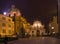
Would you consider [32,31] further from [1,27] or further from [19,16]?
[1,27]

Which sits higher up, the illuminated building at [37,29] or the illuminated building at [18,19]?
the illuminated building at [18,19]

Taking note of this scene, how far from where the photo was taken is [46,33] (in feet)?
163

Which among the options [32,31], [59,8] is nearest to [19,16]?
[32,31]

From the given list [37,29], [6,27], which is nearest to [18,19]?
[37,29]

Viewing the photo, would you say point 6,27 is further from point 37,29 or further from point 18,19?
point 37,29

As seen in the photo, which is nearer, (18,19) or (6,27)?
(6,27)

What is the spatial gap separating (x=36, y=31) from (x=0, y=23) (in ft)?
60.9

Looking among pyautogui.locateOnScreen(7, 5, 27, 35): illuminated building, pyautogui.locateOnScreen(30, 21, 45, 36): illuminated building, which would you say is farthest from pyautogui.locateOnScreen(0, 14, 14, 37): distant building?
pyautogui.locateOnScreen(30, 21, 45, 36): illuminated building

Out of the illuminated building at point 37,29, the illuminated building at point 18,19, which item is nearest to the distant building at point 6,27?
the illuminated building at point 18,19

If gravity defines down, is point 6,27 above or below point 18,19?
below

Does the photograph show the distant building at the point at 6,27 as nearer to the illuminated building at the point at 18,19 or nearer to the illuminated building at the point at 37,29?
the illuminated building at the point at 18,19

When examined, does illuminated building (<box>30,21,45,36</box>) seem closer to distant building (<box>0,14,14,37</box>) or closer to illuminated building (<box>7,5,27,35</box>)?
illuminated building (<box>7,5,27,35</box>)

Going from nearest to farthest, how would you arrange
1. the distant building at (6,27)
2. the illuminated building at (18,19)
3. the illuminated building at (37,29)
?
the distant building at (6,27) < the illuminated building at (18,19) < the illuminated building at (37,29)

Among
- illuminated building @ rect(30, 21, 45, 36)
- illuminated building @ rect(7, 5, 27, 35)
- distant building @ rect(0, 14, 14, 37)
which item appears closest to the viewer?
distant building @ rect(0, 14, 14, 37)
